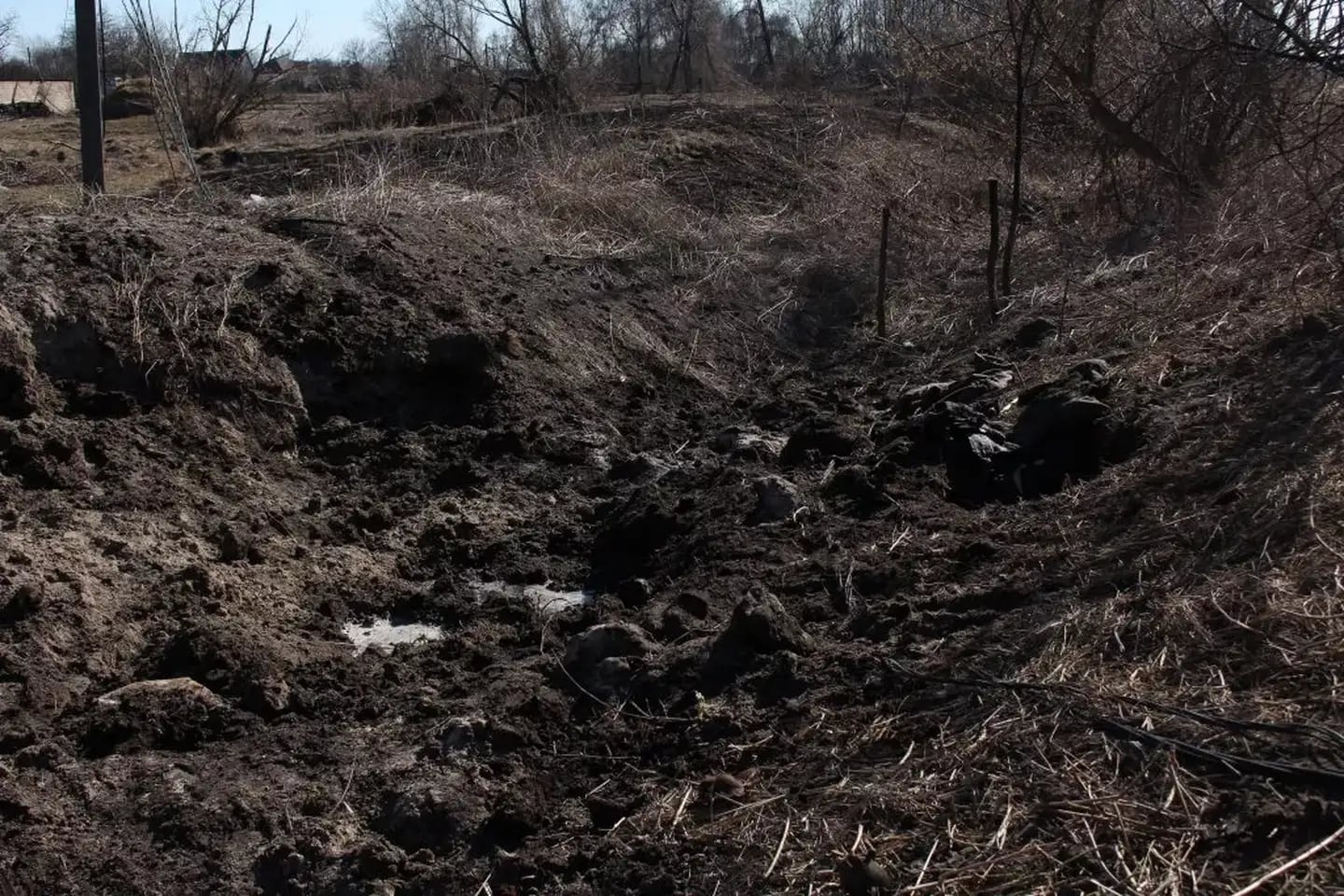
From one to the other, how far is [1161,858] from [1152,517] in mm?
2043

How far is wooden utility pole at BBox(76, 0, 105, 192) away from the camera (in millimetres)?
7816

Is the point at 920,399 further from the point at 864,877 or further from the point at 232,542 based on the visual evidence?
the point at 864,877

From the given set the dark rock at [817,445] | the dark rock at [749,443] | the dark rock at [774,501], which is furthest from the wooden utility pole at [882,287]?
the dark rock at [774,501]

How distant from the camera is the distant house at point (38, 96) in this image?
22763mm

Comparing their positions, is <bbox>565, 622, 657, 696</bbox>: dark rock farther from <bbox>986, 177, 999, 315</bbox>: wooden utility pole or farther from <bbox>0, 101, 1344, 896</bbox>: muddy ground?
<bbox>986, 177, 999, 315</bbox>: wooden utility pole

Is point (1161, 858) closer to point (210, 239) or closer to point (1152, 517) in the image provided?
point (1152, 517)

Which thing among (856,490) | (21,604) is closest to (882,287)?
(856,490)

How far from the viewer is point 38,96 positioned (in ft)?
75.7

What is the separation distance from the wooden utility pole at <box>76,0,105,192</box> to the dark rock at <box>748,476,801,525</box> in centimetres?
421

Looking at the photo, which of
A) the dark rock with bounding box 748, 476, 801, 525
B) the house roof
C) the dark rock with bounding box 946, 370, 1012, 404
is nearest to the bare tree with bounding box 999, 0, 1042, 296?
the dark rock with bounding box 946, 370, 1012, 404

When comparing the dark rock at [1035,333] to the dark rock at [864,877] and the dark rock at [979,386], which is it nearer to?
the dark rock at [979,386]

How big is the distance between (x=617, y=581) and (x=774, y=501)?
716 millimetres

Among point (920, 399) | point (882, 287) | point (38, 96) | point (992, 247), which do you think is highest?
point (38, 96)

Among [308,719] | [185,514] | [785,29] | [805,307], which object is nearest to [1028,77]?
[805,307]
